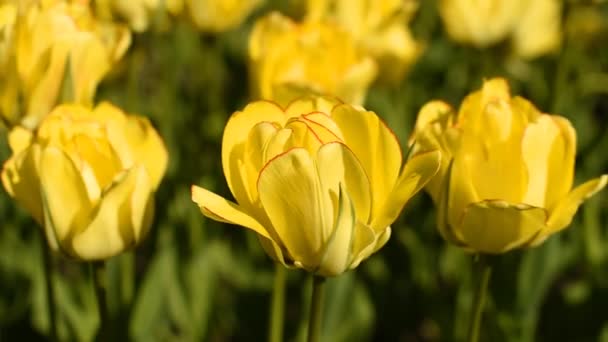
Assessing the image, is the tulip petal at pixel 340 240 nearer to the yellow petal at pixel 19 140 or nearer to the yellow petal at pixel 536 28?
the yellow petal at pixel 19 140

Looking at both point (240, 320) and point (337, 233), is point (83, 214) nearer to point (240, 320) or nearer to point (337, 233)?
point (337, 233)

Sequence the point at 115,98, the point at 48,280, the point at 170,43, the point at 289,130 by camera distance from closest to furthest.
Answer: the point at 289,130, the point at 48,280, the point at 115,98, the point at 170,43

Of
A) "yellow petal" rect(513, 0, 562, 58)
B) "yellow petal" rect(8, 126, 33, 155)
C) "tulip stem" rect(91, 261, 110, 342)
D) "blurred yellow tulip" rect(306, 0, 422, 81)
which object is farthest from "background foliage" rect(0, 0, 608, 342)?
"yellow petal" rect(8, 126, 33, 155)

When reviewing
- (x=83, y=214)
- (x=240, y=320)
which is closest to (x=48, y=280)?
(x=83, y=214)

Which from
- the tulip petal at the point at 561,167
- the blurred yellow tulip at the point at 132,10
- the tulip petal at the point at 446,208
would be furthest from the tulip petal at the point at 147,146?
the blurred yellow tulip at the point at 132,10

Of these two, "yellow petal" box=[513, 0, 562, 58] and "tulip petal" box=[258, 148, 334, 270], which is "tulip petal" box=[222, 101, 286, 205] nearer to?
"tulip petal" box=[258, 148, 334, 270]

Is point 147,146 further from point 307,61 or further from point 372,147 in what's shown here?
point 307,61
